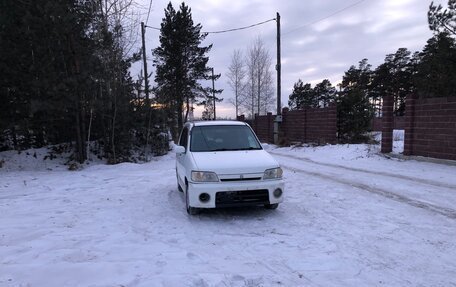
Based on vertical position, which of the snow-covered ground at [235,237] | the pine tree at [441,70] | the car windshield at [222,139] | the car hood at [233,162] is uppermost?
the pine tree at [441,70]

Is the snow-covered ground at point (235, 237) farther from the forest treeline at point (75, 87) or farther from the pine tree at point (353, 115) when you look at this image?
the pine tree at point (353, 115)

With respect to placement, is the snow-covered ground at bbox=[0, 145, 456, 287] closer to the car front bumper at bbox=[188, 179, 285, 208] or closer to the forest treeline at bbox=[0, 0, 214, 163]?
the car front bumper at bbox=[188, 179, 285, 208]

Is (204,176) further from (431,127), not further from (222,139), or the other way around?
(431,127)

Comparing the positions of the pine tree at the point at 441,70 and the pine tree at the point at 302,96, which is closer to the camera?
the pine tree at the point at 441,70

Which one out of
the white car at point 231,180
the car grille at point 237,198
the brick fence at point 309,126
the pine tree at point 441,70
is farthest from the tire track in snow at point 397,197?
the brick fence at point 309,126

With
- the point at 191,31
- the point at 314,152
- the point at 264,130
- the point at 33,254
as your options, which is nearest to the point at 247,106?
the point at 191,31

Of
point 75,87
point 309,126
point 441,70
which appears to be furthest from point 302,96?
point 75,87

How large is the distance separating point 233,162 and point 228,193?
0.56 m

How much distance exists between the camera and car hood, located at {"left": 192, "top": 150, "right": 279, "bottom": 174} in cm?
656

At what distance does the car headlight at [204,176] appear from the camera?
6.54m

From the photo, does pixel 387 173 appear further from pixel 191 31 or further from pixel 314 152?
pixel 191 31

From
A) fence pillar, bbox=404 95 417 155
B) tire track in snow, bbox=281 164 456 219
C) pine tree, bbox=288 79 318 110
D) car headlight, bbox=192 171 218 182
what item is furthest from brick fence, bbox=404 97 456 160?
pine tree, bbox=288 79 318 110

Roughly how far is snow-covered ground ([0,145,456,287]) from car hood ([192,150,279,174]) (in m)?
0.89

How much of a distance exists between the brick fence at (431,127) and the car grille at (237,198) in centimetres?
843
